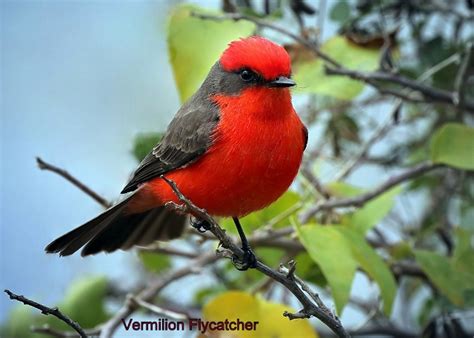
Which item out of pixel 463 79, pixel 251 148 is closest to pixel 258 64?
pixel 251 148

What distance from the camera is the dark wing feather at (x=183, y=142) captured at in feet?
8.16

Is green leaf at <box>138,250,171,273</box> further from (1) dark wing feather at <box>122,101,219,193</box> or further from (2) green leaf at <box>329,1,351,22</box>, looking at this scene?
(2) green leaf at <box>329,1,351,22</box>

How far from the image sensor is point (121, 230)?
9.14ft

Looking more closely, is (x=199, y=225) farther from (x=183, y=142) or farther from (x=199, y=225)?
(x=183, y=142)

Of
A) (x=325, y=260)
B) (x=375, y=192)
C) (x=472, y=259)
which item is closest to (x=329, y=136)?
(x=375, y=192)

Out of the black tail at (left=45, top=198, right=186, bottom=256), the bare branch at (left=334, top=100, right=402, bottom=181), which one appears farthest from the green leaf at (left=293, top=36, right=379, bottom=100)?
the black tail at (left=45, top=198, right=186, bottom=256)

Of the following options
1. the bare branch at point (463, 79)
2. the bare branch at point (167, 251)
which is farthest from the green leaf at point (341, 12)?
the bare branch at point (167, 251)

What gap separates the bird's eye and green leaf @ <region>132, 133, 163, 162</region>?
557 millimetres

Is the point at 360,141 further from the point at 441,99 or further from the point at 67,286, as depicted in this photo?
the point at 67,286

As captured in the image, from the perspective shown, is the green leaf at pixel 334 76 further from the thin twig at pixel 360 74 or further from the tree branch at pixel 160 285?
the tree branch at pixel 160 285

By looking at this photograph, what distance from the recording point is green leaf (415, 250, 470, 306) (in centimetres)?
270

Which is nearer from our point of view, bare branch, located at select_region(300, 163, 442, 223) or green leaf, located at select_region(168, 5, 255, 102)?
green leaf, located at select_region(168, 5, 255, 102)

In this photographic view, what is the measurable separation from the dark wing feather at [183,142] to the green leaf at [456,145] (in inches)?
31.5

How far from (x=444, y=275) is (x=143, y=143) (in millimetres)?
1152
